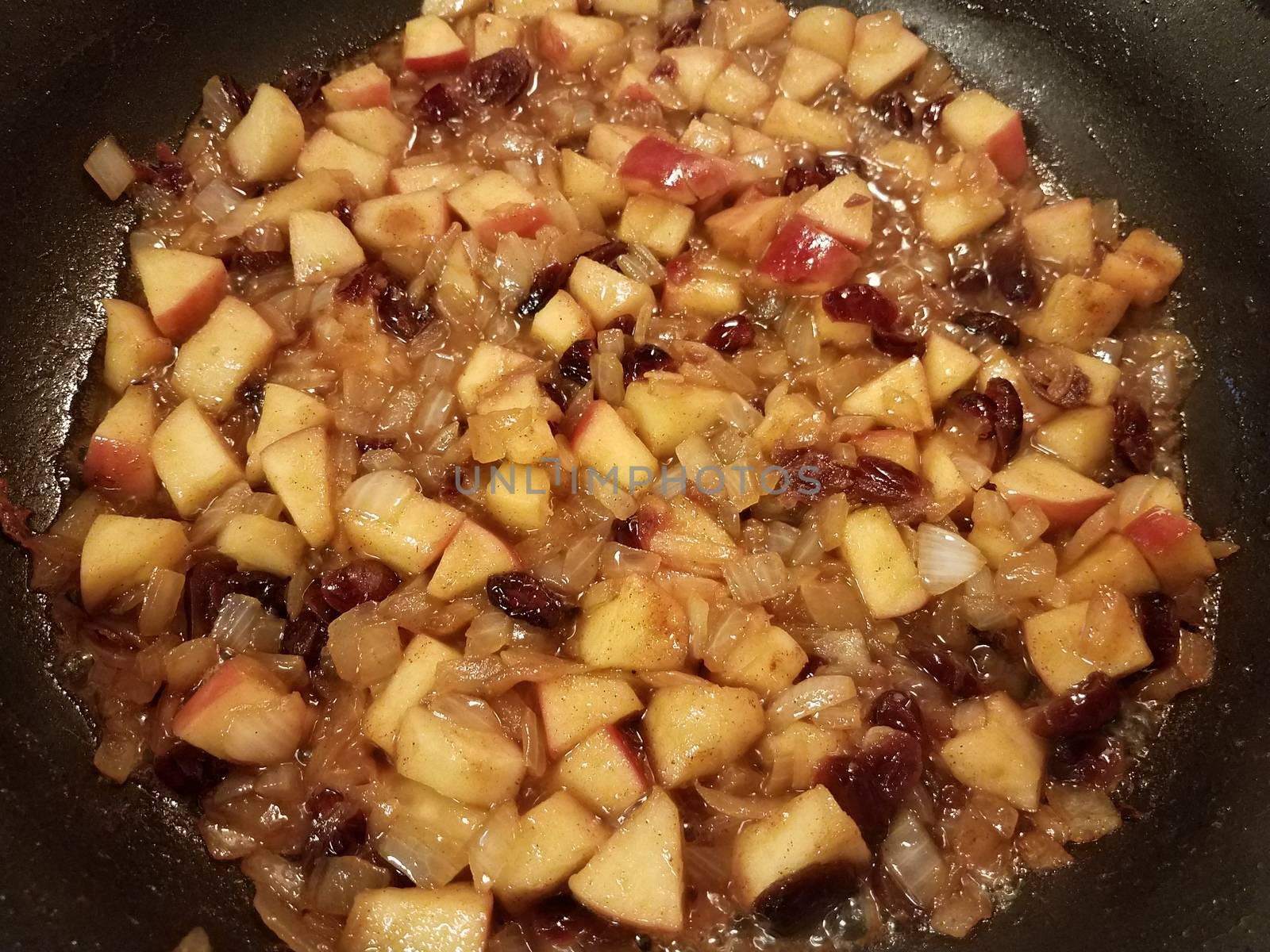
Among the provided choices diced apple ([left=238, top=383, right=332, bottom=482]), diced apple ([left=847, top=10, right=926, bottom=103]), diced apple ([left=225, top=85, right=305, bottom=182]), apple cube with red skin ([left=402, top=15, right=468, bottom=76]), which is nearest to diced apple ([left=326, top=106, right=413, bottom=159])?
diced apple ([left=225, top=85, right=305, bottom=182])

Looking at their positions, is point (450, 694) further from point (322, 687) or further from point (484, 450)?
point (484, 450)

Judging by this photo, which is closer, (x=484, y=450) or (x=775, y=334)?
(x=484, y=450)

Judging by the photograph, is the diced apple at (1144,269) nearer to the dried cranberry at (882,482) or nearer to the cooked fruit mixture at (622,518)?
the cooked fruit mixture at (622,518)

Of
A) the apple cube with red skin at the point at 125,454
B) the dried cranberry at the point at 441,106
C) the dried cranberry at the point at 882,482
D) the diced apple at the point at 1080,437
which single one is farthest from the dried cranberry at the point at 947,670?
the dried cranberry at the point at 441,106

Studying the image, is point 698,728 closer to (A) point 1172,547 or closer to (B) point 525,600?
(B) point 525,600

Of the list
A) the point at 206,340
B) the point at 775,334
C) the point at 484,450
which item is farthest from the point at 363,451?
the point at 775,334
